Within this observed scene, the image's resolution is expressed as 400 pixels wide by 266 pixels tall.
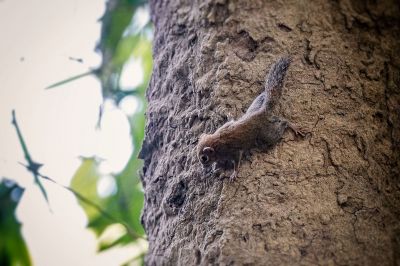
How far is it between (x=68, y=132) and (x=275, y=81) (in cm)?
128

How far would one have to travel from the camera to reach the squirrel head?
1.54m

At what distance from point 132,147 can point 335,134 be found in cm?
121

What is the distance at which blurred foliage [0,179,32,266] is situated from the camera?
2121 millimetres

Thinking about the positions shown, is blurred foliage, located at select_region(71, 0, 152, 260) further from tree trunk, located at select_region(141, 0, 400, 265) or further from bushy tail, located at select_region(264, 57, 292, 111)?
bushy tail, located at select_region(264, 57, 292, 111)

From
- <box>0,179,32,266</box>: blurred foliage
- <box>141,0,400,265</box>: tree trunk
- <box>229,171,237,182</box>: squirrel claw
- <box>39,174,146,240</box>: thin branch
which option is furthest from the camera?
<box>39,174,146,240</box>: thin branch

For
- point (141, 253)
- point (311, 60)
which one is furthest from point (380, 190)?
point (141, 253)

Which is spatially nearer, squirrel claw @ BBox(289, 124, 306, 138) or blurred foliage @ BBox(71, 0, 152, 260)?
squirrel claw @ BBox(289, 124, 306, 138)

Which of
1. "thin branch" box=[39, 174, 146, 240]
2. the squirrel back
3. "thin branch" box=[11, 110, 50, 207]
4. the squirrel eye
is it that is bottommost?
"thin branch" box=[39, 174, 146, 240]

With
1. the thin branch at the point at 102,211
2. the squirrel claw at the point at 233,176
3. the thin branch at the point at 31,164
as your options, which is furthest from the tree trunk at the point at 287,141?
the thin branch at the point at 31,164

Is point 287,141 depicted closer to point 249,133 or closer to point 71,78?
point 249,133

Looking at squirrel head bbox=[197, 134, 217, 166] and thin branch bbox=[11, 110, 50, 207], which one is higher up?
squirrel head bbox=[197, 134, 217, 166]

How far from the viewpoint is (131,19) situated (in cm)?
260

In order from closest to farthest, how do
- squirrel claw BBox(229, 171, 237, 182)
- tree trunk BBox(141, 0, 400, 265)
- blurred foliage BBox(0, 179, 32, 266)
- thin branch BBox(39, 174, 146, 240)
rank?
tree trunk BBox(141, 0, 400, 265), squirrel claw BBox(229, 171, 237, 182), blurred foliage BBox(0, 179, 32, 266), thin branch BBox(39, 174, 146, 240)

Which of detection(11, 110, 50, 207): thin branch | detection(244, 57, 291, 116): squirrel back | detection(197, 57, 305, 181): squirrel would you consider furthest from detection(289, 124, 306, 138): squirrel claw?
detection(11, 110, 50, 207): thin branch
